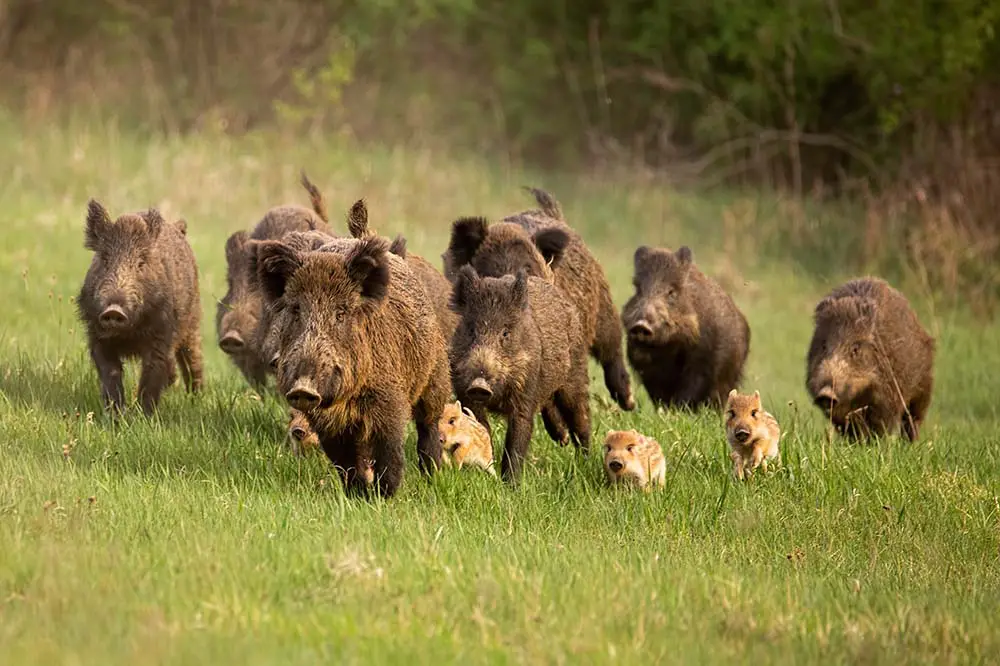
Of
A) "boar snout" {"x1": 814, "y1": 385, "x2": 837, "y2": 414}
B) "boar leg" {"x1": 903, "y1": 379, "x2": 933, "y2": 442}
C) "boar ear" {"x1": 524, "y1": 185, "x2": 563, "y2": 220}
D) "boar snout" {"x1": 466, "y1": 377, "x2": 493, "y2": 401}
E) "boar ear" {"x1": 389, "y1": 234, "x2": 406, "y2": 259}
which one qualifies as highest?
"boar ear" {"x1": 524, "y1": 185, "x2": 563, "y2": 220}

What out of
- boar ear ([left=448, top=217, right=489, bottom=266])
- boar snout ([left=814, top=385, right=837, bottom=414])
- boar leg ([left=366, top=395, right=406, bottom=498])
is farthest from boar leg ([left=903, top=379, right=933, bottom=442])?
boar leg ([left=366, top=395, right=406, bottom=498])

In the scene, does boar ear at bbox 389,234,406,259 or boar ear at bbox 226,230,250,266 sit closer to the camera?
boar ear at bbox 389,234,406,259

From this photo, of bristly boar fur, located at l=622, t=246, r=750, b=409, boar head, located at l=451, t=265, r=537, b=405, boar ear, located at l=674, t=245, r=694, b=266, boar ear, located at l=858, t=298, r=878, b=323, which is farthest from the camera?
boar ear, located at l=674, t=245, r=694, b=266

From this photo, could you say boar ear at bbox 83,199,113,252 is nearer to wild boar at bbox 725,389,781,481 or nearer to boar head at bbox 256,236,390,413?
boar head at bbox 256,236,390,413

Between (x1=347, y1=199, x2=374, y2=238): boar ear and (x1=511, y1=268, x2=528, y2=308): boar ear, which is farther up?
(x1=347, y1=199, x2=374, y2=238): boar ear

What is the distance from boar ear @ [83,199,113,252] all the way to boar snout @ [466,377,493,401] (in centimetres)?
280

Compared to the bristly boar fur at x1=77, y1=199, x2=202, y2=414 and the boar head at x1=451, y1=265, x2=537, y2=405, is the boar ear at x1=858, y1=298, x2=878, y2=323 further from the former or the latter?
the bristly boar fur at x1=77, y1=199, x2=202, y2=414

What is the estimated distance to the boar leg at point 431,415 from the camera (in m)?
7.95

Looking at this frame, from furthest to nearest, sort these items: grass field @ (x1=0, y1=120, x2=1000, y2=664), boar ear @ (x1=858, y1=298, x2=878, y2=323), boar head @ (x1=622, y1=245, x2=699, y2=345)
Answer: boar head @ (x1=622, y1=245, x2=699, y2=345) → boar ear @ (x1=858, y1=298, x2=878, y2=323) → grass field @ (x1=0, y1=120, x2=1000, y2=664)

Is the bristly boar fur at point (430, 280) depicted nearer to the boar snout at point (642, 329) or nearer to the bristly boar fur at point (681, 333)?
the boar snout at point (642, 329)

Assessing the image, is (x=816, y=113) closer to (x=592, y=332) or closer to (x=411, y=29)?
(x=411, y=29)

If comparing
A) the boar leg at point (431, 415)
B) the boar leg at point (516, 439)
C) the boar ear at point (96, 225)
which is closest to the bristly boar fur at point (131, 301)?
the boar ear at point (96, 225)

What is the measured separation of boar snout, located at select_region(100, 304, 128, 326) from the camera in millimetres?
9023

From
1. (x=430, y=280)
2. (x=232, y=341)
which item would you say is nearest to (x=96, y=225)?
(x=232, y=341)
